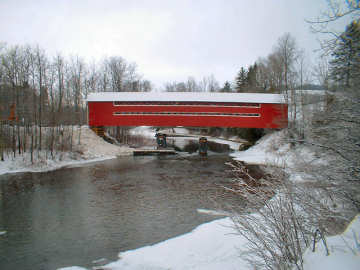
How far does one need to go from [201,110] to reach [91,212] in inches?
603

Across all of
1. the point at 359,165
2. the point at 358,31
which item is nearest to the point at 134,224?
the point at 359,165

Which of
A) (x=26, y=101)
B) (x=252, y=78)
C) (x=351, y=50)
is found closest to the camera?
(x=351, y=50)

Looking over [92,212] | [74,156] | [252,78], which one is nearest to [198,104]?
[74,156]

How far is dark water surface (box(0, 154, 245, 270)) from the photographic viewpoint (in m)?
5.49

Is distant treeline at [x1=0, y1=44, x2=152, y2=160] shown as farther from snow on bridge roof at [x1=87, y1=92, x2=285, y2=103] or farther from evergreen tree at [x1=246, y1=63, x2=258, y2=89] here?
evergreen tree at [x1=246, y1=63, x2=258, y2=89]

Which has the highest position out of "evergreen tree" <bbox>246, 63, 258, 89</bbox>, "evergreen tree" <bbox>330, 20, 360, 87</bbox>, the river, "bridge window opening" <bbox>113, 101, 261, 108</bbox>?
"evergreen tree" <bbox>246, 63, 258, 89</bbox>

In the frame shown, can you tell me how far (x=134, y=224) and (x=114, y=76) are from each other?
30.3 meters

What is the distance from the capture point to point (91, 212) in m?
7.97

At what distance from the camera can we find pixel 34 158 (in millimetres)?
16531

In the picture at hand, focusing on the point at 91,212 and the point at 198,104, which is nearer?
→ the point at 91,212

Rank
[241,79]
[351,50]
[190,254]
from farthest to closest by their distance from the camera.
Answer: [241,79], [190,254], [351,50]

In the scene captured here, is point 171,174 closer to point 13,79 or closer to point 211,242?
point 211,242

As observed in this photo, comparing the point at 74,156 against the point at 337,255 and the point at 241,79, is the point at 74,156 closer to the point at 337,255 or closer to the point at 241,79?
the point at 337,255

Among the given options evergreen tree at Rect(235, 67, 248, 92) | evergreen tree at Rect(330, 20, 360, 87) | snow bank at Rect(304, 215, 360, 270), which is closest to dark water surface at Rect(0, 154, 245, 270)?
snow bank at Rect(304, 215, 360, 270)
